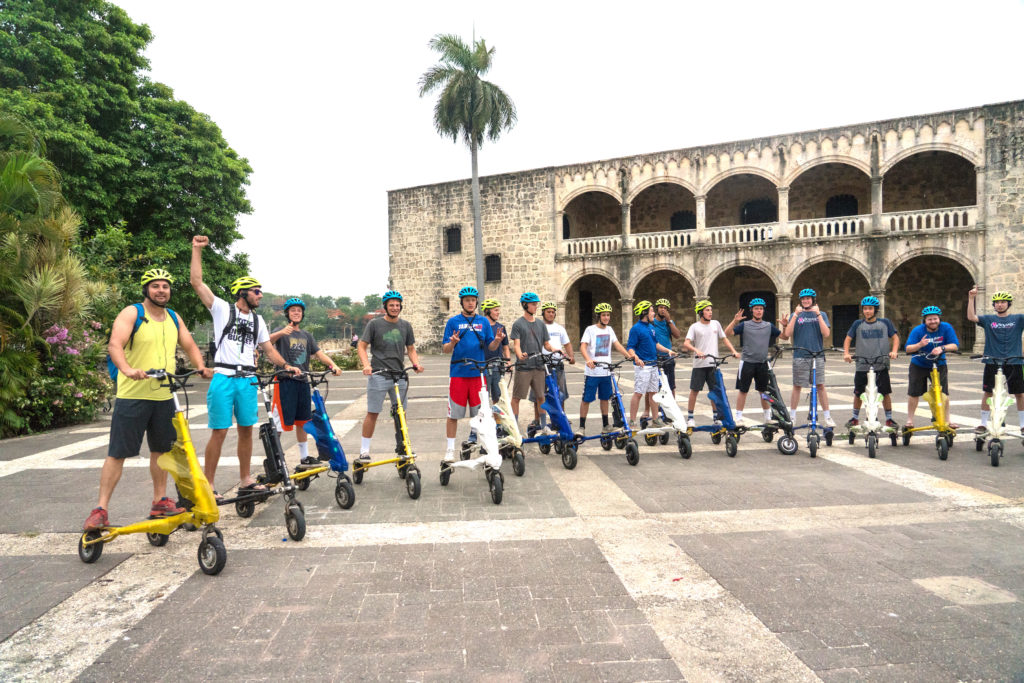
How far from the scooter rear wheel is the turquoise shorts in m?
1.01

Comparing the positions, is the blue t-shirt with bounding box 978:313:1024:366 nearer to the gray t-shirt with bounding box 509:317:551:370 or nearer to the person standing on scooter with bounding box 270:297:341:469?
the gray t-shirt with bounding box 509:317:551:370

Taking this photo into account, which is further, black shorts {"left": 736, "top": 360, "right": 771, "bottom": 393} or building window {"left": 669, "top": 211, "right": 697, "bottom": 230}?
building window {"left": 669, "top": 211, "right": 697, "bottom": 230}

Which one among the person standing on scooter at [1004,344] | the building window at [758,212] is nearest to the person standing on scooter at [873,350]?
the person standing on scooter at [1004,344]

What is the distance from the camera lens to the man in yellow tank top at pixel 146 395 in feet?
13.5

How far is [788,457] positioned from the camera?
6.90m

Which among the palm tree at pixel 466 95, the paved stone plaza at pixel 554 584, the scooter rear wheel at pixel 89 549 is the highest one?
the palm tree at pixel 466 95

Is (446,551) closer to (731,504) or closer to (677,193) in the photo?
(731,504)

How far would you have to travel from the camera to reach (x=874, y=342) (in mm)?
7395

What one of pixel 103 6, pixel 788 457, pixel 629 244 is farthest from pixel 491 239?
pixel 788 457

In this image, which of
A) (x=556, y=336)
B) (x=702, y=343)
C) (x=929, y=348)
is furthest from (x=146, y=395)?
(x=929, y=348)

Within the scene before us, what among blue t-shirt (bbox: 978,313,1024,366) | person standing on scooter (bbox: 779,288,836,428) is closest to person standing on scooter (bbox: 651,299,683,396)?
person standing on scooter (bbox: 779,288,836,428)

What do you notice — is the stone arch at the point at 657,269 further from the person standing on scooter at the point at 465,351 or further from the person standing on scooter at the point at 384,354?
the person standing on scooter at the point at 384,354

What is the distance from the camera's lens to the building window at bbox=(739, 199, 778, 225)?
26.0 m

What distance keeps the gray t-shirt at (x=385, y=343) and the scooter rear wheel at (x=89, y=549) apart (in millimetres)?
2650
